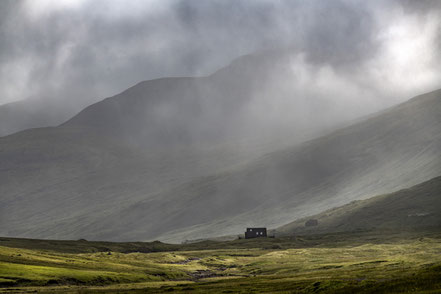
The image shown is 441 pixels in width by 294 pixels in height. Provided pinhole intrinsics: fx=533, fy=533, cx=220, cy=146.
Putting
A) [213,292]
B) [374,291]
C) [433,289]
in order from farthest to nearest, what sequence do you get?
[213,292], [374,291], [433,289]

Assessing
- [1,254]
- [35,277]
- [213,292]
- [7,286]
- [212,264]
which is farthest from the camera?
[212,264]

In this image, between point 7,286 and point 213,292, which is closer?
point 213,292

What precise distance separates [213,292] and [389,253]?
132m

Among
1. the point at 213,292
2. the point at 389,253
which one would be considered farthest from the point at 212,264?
the point at 213,292

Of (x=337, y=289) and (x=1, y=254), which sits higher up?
(x=1, y=254)

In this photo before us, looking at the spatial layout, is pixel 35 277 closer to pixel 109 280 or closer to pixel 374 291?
pixel 109 280

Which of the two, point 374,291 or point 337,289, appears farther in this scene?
point 337,289

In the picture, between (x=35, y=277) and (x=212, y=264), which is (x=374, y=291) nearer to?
(x=35, y=277)

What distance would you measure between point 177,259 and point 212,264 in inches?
862

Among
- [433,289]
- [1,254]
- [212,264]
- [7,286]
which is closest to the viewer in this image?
[433,289]

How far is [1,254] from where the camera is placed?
469 feet

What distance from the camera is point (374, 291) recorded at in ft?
162

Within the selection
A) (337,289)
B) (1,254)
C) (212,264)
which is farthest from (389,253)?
(337,289)

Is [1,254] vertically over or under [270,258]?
over
